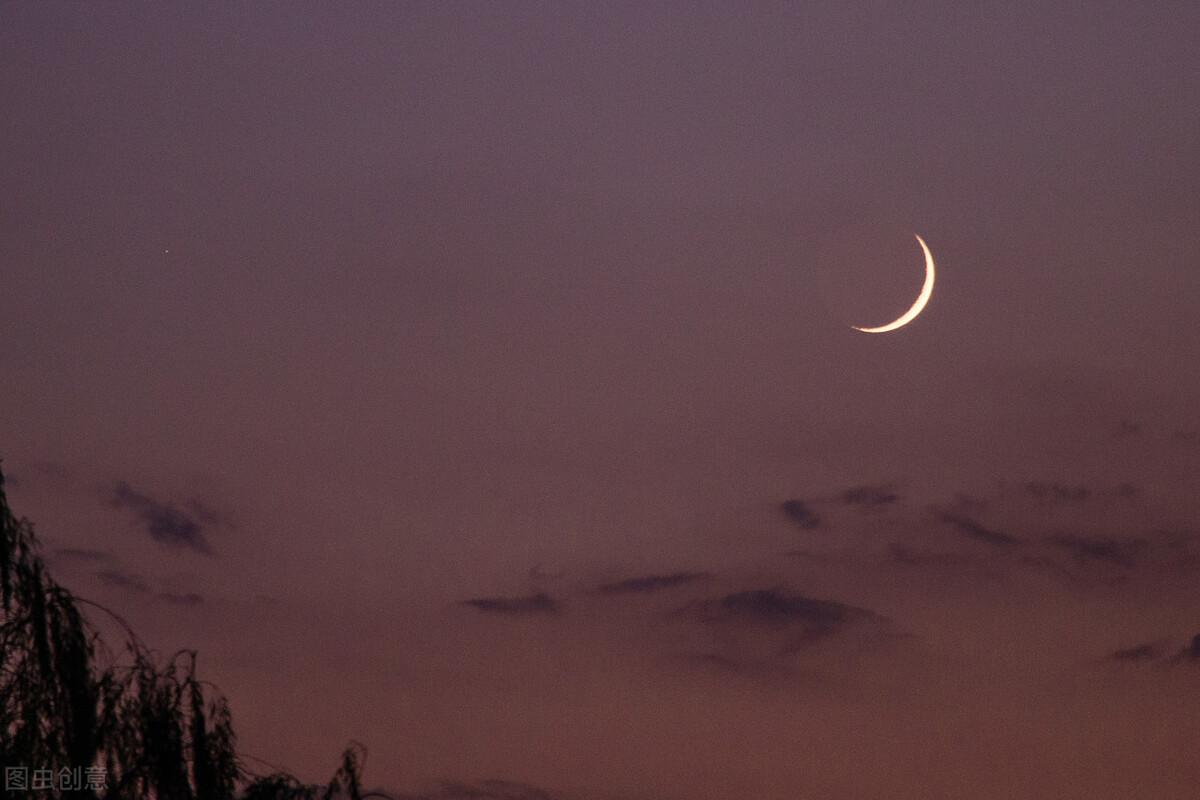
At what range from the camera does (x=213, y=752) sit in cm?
2048

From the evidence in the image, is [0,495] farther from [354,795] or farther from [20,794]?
[354,795]

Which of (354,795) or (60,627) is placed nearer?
(60,627)

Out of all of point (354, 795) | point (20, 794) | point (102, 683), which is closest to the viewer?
point (20, 794)

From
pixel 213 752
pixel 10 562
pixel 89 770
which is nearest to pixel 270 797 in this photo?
pixel 213 752

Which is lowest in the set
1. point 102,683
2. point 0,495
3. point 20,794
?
point 20,794

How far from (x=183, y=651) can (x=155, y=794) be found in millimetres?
1711

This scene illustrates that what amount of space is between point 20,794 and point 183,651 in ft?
8.62

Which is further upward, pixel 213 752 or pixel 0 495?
pixel 0 495

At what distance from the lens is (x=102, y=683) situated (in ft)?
65.5

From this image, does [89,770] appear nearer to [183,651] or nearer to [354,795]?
[183,651]

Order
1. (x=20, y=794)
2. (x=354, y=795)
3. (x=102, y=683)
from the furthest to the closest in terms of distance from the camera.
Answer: (x=354, y=795)
(x=102, y=683)
(x=20, y=794)

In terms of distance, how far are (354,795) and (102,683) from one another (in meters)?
3.52

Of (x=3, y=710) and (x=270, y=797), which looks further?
(x=270, y=797)

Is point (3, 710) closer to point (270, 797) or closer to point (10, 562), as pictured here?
point (10, 562)
